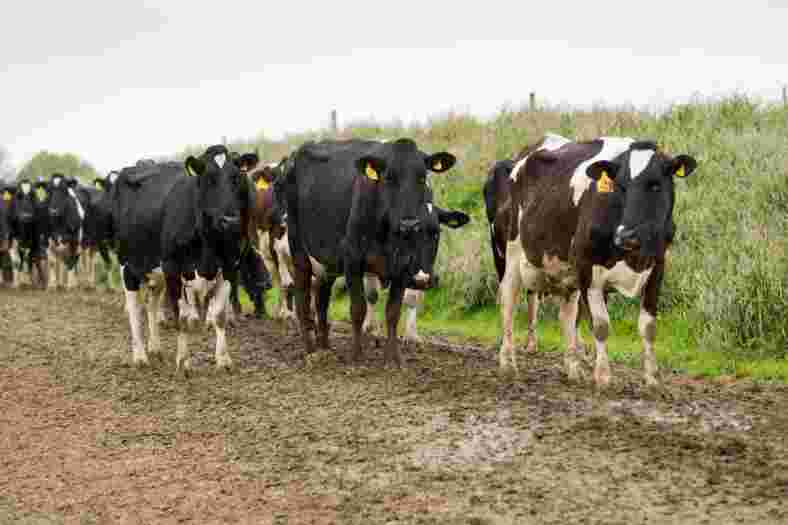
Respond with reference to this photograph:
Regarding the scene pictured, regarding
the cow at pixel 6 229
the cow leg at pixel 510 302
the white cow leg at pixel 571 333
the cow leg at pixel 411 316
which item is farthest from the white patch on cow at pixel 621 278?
the cow at pixel 6 229

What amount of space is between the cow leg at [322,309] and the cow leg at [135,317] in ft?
7.13

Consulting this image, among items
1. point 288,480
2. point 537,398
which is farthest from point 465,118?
point 288,480

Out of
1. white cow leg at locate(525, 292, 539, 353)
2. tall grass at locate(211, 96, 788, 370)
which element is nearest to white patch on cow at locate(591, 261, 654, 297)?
tall grass at locate(211, 96, 788, 370)

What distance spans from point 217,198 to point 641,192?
4.93 metres

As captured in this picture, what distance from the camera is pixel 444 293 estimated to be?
19625 millimetres

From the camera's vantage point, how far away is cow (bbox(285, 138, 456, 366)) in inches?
496

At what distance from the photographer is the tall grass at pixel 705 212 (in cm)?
1370

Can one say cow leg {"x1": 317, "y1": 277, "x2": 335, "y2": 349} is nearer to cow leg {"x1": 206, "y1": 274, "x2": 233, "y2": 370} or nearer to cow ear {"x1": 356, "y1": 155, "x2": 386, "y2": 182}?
cow leg {"x1": 206, "y1": 274, "x2": 233, "y2": 370}

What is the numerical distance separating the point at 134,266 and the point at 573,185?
19.2ft

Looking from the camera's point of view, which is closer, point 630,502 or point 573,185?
point 630,502

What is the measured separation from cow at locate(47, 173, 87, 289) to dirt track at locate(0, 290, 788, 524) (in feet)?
47.8

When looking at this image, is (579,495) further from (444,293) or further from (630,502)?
(444,293)

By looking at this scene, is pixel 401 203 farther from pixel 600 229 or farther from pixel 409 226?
pixel 600 229

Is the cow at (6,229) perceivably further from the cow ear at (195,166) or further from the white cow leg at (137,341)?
the cow ear at (195,166)
